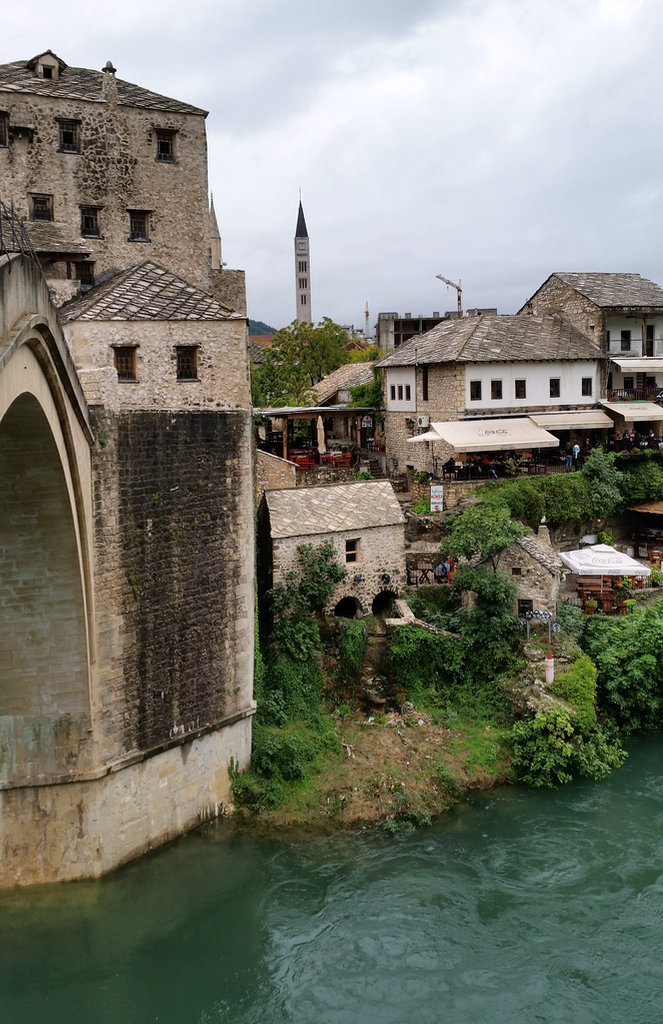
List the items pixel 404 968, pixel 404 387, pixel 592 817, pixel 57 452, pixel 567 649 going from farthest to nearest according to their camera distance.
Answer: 1. pixel 404 387
2. pixel 567 649
3. pixel 592 817
4. pixel 404 968
5. pixel 57 452

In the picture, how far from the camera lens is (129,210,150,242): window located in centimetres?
1814

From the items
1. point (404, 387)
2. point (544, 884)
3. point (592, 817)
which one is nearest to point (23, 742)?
point (544, 884)

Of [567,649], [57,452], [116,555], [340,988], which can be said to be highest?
[57,452]

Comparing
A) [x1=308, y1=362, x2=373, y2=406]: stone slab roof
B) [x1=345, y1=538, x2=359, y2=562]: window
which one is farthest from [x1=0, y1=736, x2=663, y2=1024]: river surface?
[x1=308, y1=362, x2=373, y2=406]: stone slab roof

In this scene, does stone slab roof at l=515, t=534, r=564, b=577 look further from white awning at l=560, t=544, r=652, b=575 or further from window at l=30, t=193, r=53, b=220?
window at l=30, t=193, r=53, b=220

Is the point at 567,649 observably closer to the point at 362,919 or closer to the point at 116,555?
the point at 362,919

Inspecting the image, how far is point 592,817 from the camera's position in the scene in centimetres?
1644

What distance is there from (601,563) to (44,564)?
14.7 m

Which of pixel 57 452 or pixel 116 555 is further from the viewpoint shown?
pixel 116 555

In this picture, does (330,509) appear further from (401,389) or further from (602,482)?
(401,389)

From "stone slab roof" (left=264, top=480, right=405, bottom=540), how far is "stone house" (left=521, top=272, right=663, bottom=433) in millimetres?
12253

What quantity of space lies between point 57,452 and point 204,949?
306 inches

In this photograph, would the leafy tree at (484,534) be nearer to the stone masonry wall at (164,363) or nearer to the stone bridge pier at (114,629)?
the stone bridge pier at (114,629)

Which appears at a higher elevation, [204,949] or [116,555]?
[116,555]
